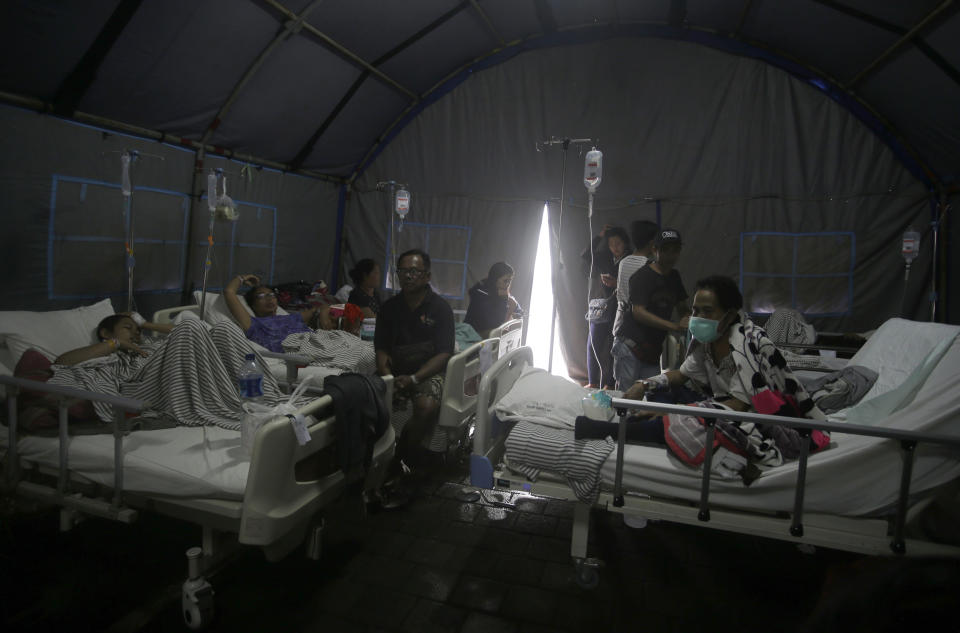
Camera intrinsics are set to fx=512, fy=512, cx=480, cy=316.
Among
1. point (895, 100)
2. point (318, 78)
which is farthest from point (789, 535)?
point (318, 78)

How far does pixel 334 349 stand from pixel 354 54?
3241 mm

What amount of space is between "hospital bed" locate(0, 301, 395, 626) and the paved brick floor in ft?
0.79

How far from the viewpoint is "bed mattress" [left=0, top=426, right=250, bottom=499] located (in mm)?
1954

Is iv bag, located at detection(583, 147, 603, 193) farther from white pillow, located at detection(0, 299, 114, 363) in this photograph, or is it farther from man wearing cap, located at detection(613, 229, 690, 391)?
white pillow, located at detection(0, 299, 114, 363)

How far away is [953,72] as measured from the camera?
4.18m

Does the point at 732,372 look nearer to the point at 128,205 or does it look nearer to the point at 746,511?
the point at 746,511

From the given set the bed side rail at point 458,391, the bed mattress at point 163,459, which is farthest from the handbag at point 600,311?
the bed mattress at point 163,459

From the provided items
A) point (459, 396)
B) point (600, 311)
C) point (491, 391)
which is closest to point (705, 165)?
point (600, 311)

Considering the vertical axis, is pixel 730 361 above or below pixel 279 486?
above

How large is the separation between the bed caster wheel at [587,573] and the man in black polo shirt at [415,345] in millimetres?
1374

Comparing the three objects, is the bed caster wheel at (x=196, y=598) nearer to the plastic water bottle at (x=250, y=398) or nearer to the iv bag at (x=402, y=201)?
the plastic water bottle at (x=250, y=398)

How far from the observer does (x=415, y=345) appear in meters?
3.44

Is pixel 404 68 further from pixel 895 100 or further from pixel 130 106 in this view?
pixel 895 100

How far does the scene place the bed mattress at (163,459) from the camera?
1.95 meters
